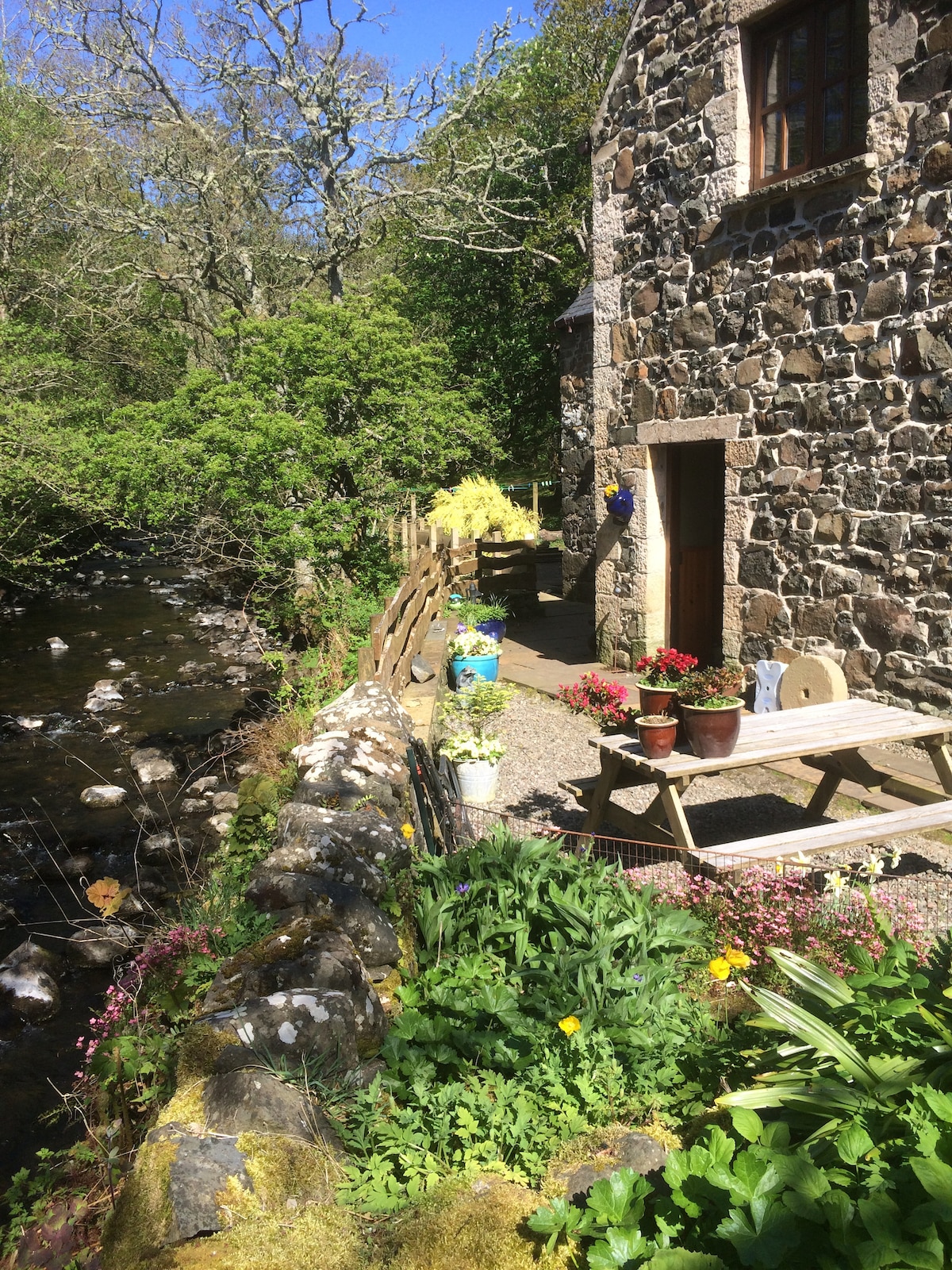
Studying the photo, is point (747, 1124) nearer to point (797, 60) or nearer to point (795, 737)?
point (795, 737)

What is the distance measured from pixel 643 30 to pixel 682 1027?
8.18m

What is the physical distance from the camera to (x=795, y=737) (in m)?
5.00

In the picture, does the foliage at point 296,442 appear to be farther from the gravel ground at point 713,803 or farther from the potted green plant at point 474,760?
the potted green plant at point 474,760

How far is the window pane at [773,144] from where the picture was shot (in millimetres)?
7312

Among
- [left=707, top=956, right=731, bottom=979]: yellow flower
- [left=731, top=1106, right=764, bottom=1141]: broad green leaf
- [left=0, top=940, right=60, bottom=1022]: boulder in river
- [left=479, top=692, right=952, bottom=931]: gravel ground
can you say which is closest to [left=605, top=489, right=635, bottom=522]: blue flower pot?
[left=479, top=692, right=952, bottom=931]: gravel ground

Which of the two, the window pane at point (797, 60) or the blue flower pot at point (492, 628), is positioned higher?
the window pane at point (797, 60)

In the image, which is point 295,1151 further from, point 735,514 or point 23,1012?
point 735,514

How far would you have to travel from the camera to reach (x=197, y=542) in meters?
13.2

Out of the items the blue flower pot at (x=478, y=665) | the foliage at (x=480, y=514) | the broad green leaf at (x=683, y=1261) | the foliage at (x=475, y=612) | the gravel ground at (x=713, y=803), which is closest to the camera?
the broad green leaf at (x=683, y=1261)

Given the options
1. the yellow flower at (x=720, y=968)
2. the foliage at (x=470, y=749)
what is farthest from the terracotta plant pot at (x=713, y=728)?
the foliage at (x=470, y=749)

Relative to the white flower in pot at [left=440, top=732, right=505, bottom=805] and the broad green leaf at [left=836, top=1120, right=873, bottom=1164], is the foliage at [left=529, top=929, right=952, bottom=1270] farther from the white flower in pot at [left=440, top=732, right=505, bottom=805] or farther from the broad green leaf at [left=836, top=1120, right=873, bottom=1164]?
the white flower in pot at [left=440, top=732, right=505, bottom=805]

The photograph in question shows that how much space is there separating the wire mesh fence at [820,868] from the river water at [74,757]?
2.40m

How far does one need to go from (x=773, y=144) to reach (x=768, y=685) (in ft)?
13.7

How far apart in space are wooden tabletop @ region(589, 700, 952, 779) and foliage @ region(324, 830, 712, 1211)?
2.18 ft
